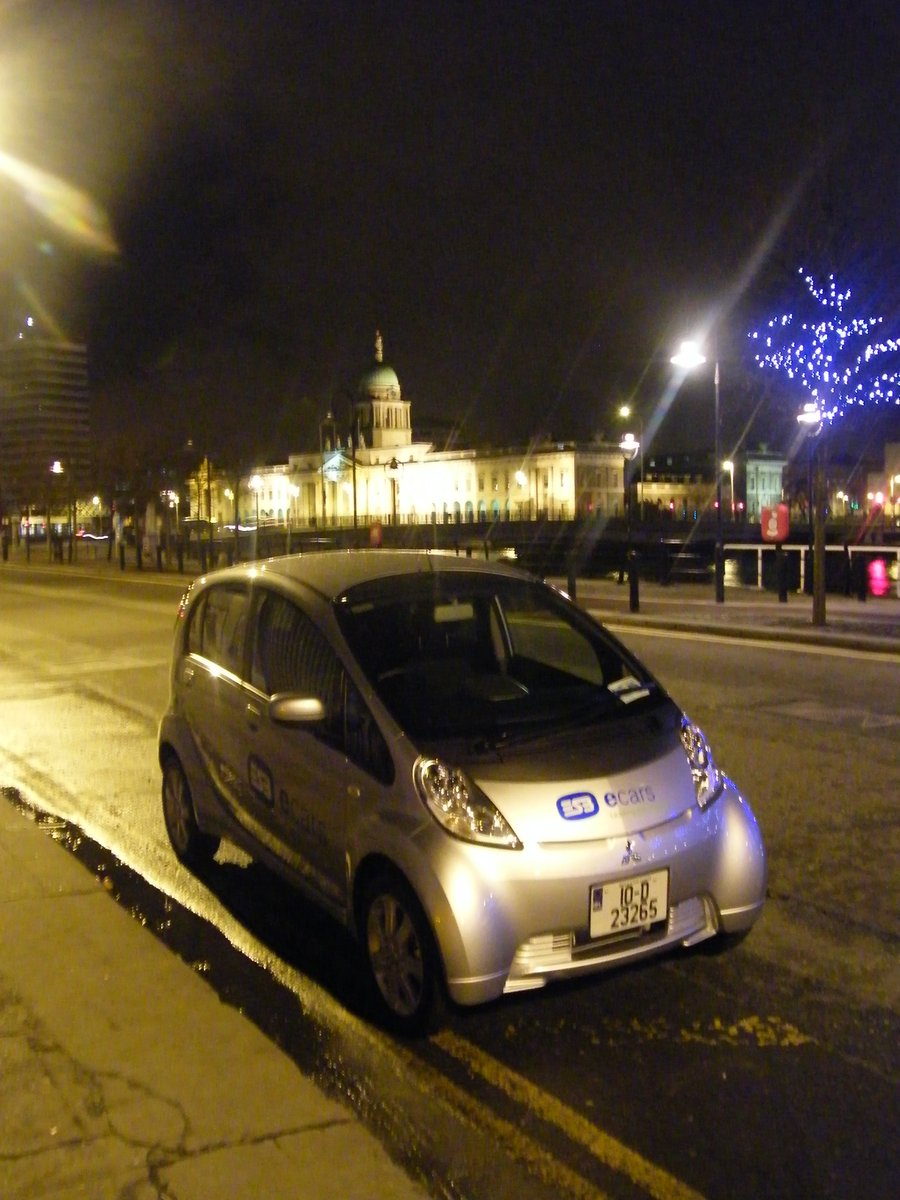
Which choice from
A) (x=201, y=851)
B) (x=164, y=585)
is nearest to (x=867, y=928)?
(x=201, y=851)

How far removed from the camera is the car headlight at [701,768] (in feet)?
15.6

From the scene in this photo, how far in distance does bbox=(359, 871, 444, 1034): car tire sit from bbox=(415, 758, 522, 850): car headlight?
31 centimetres

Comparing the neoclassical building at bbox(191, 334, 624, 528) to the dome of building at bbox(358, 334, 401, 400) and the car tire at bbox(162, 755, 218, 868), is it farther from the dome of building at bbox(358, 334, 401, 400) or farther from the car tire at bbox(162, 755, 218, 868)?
the car tire at bbox(162, 755, 218, 868)

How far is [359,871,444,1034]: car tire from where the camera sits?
4316mm

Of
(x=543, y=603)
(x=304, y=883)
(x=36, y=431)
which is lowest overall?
(x=304, y=883)

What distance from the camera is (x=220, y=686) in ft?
19.9

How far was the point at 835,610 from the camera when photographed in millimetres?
22531

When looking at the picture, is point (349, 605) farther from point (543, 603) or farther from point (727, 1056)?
point (727, 1056)

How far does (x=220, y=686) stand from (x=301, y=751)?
1.11 meters

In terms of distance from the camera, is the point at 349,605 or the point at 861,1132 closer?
the point at 861,1132

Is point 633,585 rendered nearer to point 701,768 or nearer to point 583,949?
point 701,768

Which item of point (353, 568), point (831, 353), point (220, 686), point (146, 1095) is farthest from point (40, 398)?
point (146, 1095)

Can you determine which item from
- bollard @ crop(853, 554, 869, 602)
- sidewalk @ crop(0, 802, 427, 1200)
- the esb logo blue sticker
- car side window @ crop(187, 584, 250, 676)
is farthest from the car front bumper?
bollard @ crop(853, 554, 869, 602)

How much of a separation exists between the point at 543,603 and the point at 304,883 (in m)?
1.74
